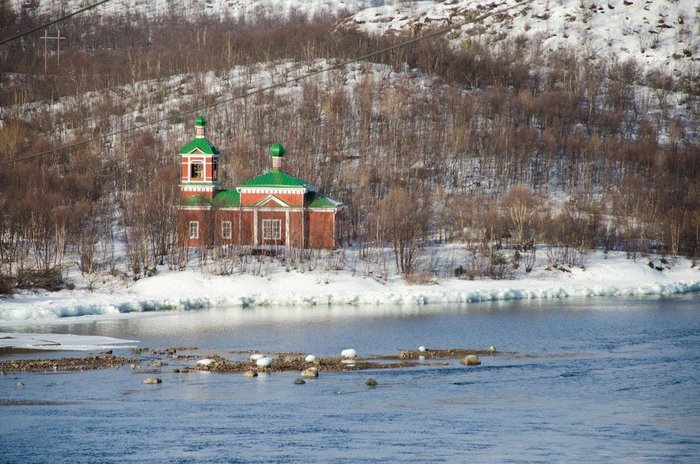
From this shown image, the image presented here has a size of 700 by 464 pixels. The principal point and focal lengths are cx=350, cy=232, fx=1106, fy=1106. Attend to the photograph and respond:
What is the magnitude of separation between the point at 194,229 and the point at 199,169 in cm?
356

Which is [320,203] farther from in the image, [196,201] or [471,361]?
[471,361]

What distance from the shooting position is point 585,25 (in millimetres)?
121312

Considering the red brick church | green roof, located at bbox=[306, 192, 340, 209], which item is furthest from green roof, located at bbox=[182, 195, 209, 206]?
green roof, located at bbox=[306, 192, 340, 209]

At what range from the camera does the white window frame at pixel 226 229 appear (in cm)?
5934

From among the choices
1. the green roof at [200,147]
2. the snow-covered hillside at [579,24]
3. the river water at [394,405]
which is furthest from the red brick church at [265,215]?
the snow-covered hillside at [579,24]

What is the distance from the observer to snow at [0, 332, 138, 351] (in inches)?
1405

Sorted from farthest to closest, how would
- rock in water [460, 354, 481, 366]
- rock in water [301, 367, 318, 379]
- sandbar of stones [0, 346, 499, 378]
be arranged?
rock in water [460, 354, 481, 366]
sandbar of stones [0, 346, 499, 378]
rock in water [301, 367, 318, 379]

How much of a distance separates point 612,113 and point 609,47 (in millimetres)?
20562

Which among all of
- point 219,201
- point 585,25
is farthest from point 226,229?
point 585,25

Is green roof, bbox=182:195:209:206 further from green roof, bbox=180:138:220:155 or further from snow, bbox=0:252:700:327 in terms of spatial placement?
snow, bbox=0:252:700:327

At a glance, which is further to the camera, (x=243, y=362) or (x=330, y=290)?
(x=330, y=290)

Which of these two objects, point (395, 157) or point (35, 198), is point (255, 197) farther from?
point (395, 157)

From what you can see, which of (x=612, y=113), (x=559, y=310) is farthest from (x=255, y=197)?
(x=612, y=113)

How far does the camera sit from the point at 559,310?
46062mm
